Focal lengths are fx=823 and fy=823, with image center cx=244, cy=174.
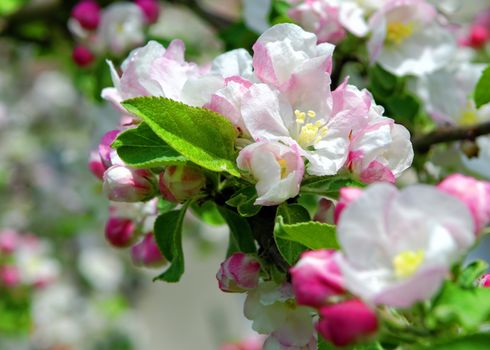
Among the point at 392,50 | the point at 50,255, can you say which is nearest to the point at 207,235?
the point at 50,255

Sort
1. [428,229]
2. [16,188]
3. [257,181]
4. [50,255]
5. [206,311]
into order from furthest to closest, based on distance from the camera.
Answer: [206,311], [16,188], [50,255], [257,181], [428,229]

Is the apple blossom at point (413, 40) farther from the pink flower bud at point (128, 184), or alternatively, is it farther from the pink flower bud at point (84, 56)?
the pink flower bud at point (84, 56)

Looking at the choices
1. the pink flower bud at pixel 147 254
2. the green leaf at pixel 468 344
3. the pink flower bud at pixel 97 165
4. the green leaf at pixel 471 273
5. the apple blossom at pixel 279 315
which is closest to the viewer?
the green leaf at pixel 468 344

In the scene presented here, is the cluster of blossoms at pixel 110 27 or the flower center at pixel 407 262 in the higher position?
the flower center at pixel 407 262

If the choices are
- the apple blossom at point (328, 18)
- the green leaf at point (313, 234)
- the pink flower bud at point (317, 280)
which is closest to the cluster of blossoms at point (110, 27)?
the apple blossom at point (328, 18)

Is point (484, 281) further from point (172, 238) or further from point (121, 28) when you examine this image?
point (121, 28)

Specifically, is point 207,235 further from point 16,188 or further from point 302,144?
point 302,144
